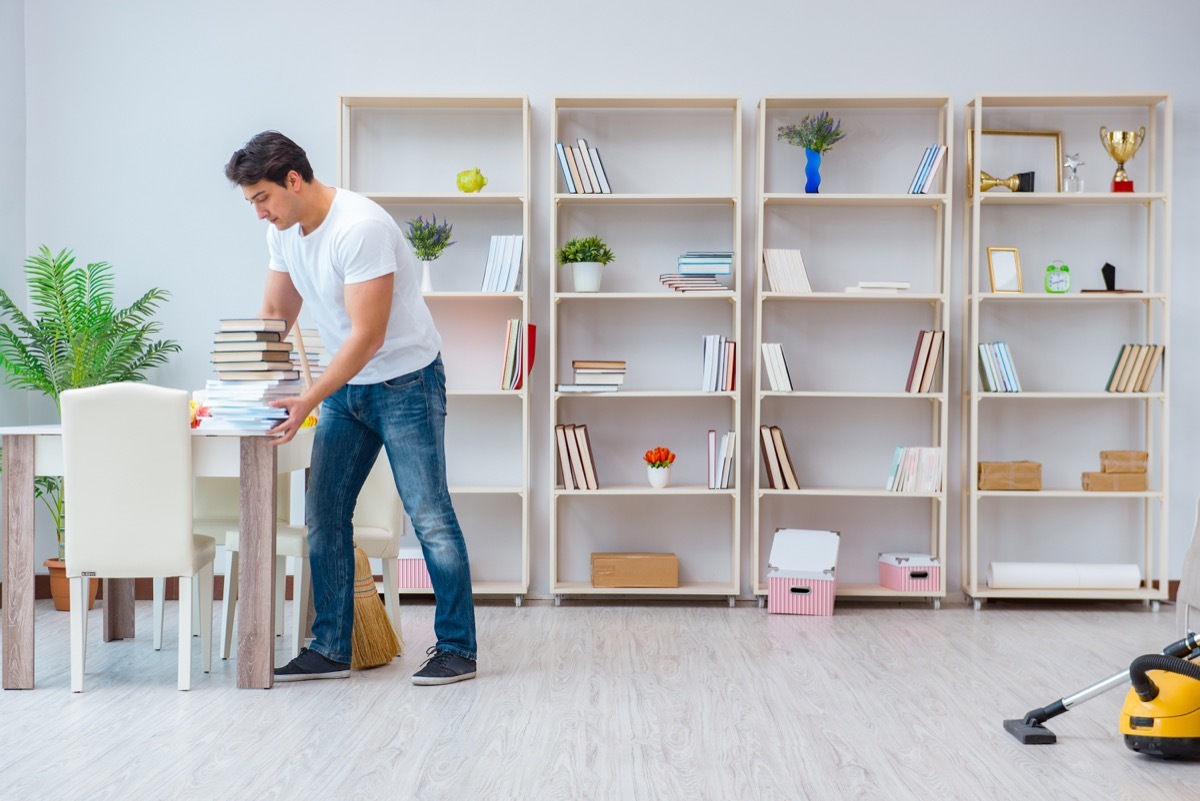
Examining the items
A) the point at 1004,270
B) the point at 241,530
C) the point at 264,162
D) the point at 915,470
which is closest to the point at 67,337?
the point at 241,530

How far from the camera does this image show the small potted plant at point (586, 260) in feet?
13.9

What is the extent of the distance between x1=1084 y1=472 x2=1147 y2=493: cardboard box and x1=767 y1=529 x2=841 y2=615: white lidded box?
1.07 m

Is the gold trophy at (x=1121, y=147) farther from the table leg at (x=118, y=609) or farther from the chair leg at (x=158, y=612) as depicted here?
the table leg at (x=118, y=609)

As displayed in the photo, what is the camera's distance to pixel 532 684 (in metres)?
2.93

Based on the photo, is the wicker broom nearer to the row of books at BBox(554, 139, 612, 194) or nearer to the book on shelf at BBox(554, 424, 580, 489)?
the book on shelf at BBox(554, 424, 580, 489)

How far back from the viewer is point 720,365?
13.9 ft

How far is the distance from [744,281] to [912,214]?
77cm

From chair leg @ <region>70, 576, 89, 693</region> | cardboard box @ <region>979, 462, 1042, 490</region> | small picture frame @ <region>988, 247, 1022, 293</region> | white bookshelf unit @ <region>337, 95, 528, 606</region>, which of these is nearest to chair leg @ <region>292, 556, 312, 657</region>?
chair leg @ <region>70, 576, 89, 693</region>

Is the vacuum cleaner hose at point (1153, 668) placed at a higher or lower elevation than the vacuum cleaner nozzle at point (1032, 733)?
higher

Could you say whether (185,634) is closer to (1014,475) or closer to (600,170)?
(600,170)

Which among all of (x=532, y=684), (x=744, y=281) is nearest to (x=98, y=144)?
(x=744, y=281)

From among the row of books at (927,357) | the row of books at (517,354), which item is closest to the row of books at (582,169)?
the row of books at (517,354)

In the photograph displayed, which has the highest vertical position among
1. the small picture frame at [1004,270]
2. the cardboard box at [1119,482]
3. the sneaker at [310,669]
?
the small picture frame at [1004,270]

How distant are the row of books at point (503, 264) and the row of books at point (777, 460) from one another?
3.83 ft
